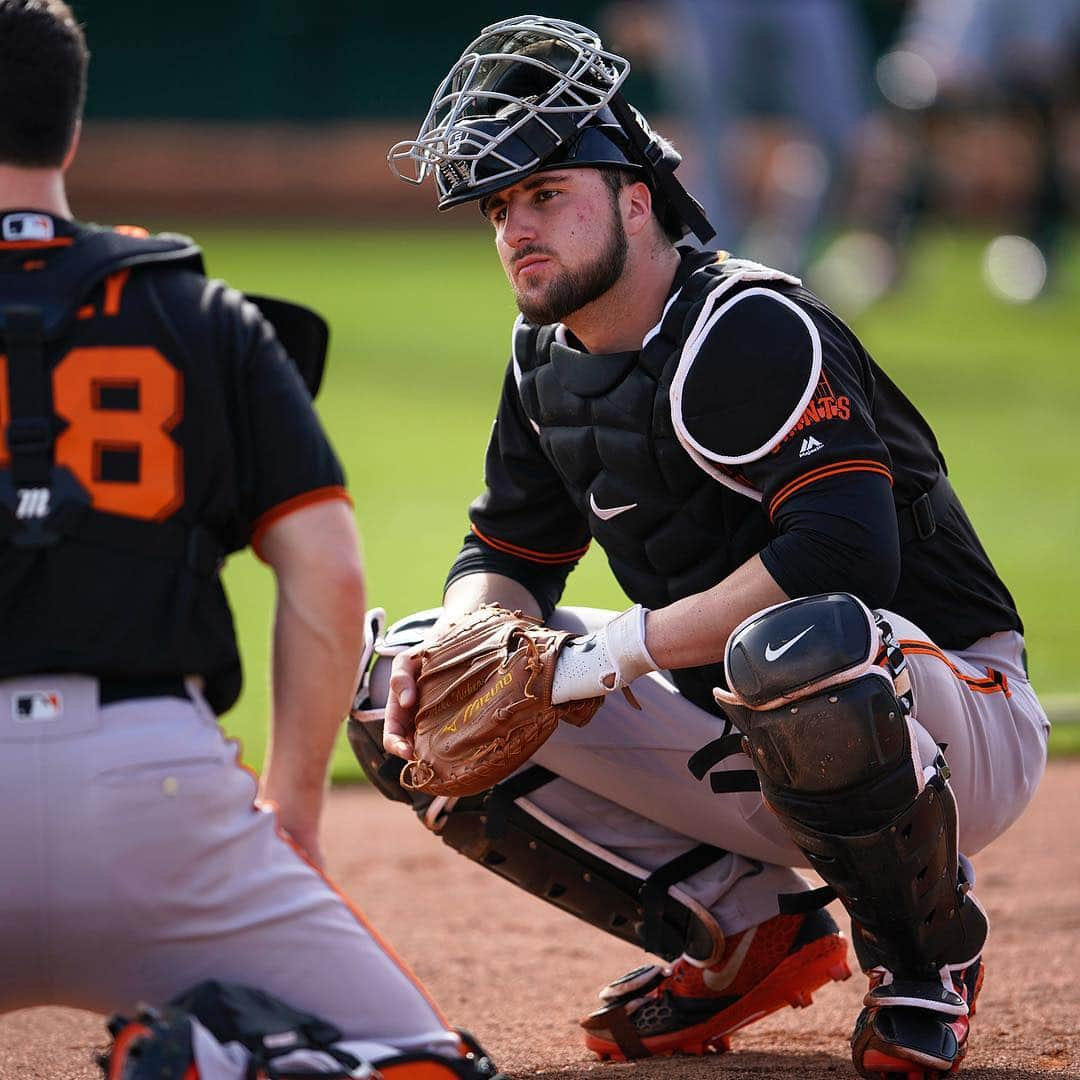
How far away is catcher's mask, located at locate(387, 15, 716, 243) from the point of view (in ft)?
9.42

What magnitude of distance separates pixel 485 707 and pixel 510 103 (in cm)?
98

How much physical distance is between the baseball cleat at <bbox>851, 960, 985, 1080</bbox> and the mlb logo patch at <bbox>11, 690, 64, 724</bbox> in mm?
1331

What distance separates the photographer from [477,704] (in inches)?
109

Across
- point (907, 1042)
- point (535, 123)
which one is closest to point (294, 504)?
point (535, 123)

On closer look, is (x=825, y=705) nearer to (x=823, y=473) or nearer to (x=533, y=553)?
(x=823, y=473)

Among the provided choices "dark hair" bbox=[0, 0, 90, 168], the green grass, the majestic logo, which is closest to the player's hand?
the majestic logo

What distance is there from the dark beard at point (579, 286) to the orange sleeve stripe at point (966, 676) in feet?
2.49

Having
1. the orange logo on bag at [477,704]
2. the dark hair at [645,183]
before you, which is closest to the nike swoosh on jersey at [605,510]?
the orange logo on bag at [477,704]

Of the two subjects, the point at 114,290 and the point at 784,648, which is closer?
the point at 114,290

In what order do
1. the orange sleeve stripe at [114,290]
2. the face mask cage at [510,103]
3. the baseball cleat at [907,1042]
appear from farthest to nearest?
the face mask cage at [510,103], the baseball cleat at [907,1042], the orange sleeve stripe at [114,290]

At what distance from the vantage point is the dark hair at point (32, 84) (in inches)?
87.9

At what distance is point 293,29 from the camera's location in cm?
2019

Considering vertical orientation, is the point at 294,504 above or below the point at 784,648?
above

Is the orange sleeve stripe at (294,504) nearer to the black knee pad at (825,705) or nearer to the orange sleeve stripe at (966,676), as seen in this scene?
the black knee pad at (825,705)
